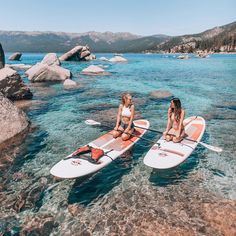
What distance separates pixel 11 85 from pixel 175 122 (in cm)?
1935

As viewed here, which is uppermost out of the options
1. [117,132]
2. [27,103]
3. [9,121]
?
[117,132]

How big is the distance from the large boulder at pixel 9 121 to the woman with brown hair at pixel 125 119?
6612 millimetres

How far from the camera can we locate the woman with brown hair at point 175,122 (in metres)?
13.4

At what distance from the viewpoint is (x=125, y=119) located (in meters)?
14.7

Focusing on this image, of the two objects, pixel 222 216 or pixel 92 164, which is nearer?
pixel 222 216

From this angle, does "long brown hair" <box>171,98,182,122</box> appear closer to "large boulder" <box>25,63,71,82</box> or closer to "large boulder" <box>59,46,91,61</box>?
"large boulder" <box>25,63,71,82</box>

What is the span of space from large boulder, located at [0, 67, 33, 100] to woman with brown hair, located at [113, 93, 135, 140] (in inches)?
640

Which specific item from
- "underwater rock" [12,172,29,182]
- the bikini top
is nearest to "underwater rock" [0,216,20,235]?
"underwater rock" [12,172,29,182]


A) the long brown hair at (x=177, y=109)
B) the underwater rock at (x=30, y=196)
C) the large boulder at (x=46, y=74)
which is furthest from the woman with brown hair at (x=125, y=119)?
the large boulder at (x=46, y=74)

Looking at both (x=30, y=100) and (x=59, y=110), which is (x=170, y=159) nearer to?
(x=59, y=110)

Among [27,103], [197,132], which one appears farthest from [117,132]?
[27,103]

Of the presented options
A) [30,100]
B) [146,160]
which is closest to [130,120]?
[146,160]

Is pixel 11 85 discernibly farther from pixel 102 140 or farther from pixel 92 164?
pixel 92 164

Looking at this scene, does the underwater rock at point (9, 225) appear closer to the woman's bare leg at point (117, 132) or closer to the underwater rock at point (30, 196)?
the underwater rock at point (30, 196)
